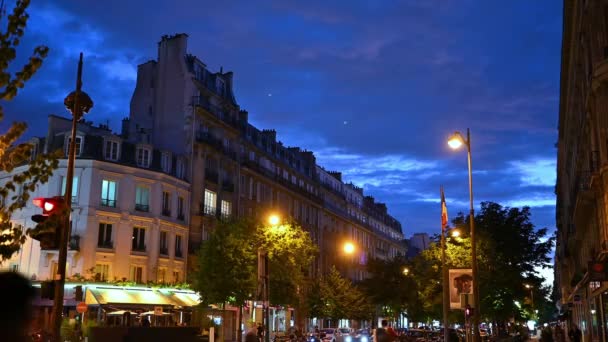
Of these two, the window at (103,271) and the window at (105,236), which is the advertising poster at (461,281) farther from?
the window at (105,236)

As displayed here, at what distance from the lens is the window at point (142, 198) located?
46.6 metres

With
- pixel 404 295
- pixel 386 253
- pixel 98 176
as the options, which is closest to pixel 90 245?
pixel 98 176

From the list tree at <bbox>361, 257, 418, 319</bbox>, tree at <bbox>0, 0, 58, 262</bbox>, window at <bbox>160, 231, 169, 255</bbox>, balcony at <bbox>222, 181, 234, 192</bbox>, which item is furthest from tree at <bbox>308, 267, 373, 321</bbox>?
tree at <bbox>0, 0, 58, 262</bbox>

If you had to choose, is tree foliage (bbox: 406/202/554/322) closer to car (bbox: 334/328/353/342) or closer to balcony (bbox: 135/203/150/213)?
car (bbox: 334/328/353/342)

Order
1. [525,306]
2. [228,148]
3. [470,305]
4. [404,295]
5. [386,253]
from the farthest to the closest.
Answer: [386,253]
[404,295]
[228,148]
[525,306]
[470,305]

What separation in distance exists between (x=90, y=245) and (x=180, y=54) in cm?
1983

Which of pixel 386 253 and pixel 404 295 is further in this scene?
pixel 386 253

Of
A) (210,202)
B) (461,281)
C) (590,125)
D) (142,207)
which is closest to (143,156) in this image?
(142,207)

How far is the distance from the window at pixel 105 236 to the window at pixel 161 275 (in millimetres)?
4774

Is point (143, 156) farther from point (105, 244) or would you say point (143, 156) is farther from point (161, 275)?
point (161, 275)

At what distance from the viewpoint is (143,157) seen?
4794cm

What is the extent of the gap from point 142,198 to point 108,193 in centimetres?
295

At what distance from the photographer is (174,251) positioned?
4903 cm

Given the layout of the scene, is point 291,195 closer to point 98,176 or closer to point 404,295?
point 404,295
